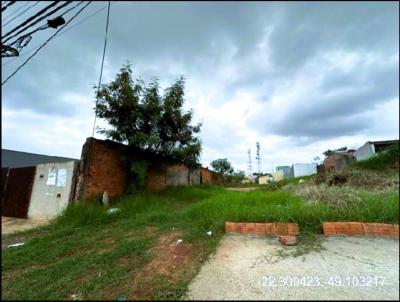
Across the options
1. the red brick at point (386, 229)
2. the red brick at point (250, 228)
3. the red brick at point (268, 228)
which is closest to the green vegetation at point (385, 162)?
the red brick at point (386, 229)

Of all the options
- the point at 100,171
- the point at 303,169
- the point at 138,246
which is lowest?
the point at 138,246

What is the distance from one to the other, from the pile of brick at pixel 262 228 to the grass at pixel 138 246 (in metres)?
0.14

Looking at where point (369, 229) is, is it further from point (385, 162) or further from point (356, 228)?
point (385, 162)

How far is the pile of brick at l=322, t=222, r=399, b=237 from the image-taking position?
269 cm

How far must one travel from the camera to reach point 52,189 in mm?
6516

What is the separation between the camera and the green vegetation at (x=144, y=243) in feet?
7.16

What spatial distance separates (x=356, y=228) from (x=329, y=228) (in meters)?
0.29

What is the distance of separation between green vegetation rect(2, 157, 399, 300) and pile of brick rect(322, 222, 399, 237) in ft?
0.43

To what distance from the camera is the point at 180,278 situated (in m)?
2.20

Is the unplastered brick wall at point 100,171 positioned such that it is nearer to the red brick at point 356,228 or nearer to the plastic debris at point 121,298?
the plastic debris at point 121,298

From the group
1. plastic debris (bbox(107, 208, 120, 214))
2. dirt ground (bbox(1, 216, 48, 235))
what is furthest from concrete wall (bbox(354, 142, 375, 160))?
dirt ground (bbox(1, 216, 48, 235))

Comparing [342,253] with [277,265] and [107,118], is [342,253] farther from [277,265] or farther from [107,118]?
[107,118]

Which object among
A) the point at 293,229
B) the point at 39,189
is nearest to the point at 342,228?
the point at 293,229

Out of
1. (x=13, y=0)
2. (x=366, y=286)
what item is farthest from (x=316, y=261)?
(x=13, y=0)
